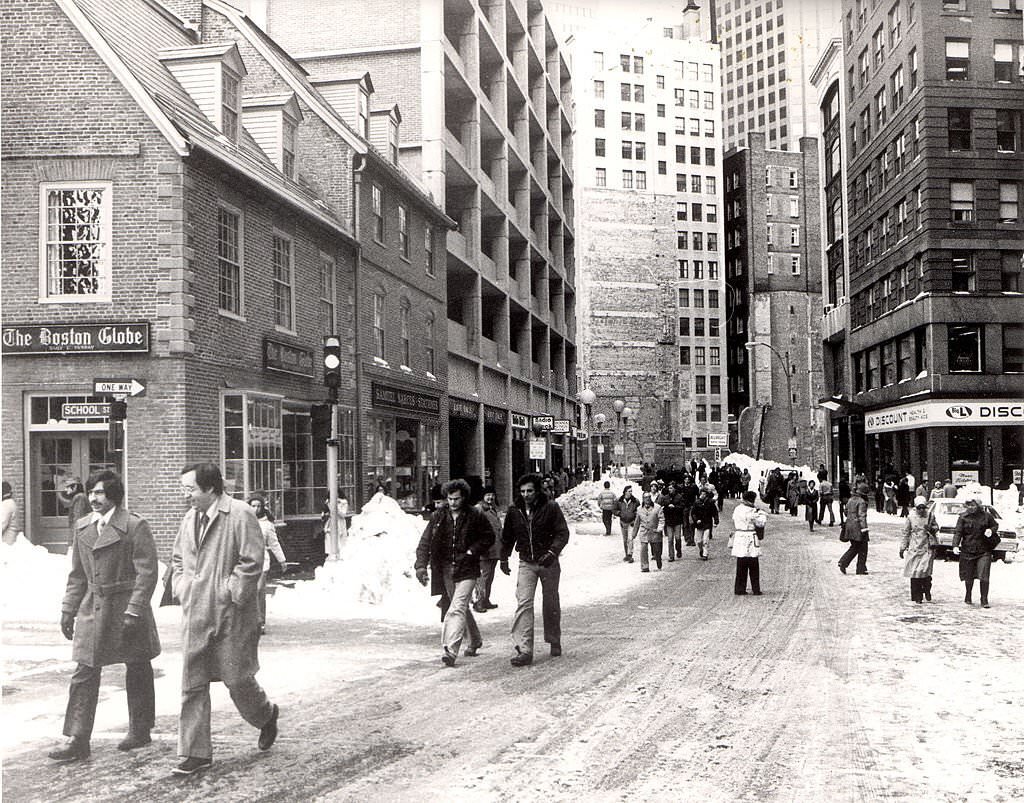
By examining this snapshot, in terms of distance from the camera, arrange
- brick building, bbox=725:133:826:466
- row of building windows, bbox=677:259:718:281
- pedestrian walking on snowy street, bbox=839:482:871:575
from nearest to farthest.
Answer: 1. pedestrian walking on snowy street, bbox=839:482:871:575
2. brick building, bbox=725:133:826:466
3. row of building windows, bbox=677:259:718:281

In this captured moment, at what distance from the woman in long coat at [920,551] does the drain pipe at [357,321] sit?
12503 millimetres

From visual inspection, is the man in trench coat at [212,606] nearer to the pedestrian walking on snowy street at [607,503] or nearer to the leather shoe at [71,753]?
the leather shoe at [71,753]

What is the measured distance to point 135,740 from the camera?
6711 millimetres

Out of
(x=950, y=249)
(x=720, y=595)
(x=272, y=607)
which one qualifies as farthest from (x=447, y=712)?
(x=950, y=249)

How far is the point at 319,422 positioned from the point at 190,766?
49.3 feet

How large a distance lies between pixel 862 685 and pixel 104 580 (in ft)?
20.0

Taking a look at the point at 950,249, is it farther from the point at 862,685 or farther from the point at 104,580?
the point at 104,580

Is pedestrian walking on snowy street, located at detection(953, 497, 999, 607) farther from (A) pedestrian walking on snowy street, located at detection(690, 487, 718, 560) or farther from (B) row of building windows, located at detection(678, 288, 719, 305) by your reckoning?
(B) row of building windows, located at detection(678, 288, 719, 305)

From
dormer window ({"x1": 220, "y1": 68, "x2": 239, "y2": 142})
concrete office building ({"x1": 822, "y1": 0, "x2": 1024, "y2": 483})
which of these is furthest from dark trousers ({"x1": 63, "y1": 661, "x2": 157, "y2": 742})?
concrete office building ({"x1": 822, "y1": 0, "x2": 1024, "y2": 483})

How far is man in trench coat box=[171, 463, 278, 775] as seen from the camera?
6.14m

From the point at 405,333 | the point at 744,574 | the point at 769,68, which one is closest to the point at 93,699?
the point at 744,574

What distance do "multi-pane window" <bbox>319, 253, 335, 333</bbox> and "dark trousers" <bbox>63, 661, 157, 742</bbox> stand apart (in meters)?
15.2

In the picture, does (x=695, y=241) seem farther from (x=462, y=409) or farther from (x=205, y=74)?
(x=205, y=74)

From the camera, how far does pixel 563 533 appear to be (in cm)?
1037
